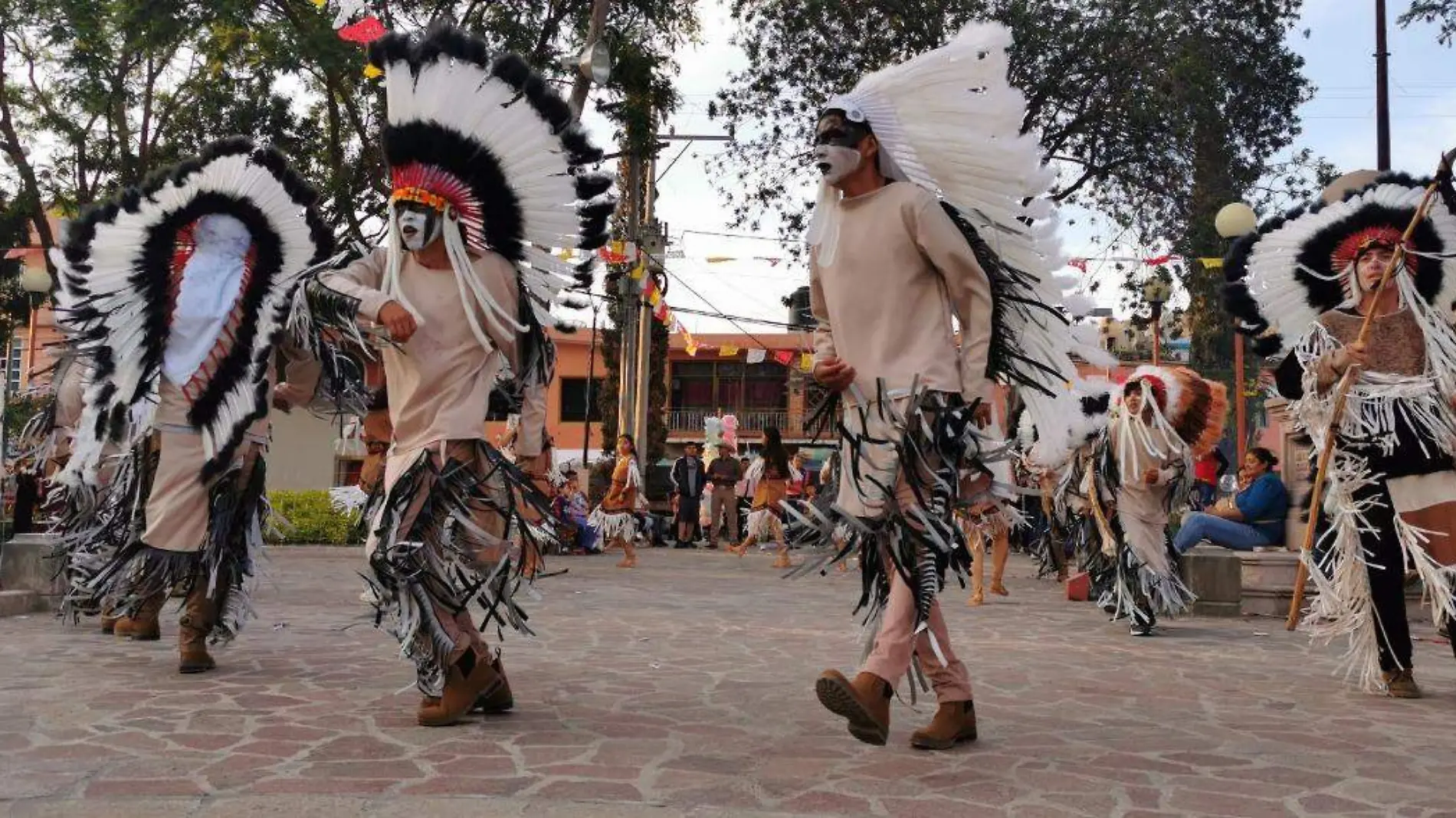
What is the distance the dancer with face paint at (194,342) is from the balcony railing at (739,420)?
44.4 m

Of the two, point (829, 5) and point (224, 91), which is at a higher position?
point (829, 5)

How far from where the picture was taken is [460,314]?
183 inches

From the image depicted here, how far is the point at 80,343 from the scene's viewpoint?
5.97m

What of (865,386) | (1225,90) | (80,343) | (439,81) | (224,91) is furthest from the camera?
(1225,90)

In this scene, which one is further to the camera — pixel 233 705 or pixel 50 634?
pixel 50 634

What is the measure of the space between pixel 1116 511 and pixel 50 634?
6699 mm

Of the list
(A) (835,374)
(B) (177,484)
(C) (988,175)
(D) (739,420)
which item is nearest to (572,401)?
(D) (739,420)

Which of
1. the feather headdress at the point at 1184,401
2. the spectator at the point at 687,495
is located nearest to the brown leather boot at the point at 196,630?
the feather headdress at the point at 1184,401

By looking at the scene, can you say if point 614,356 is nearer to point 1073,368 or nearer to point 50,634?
point 50,634

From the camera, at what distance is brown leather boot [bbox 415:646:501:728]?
14.3ft

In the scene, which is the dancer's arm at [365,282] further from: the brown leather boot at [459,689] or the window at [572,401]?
the window at [572,401]

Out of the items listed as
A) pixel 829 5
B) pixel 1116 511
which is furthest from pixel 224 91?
pixel 1116 511

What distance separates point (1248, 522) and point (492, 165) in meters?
7.62

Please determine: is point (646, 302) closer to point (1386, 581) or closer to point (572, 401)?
point (1386, 581)
